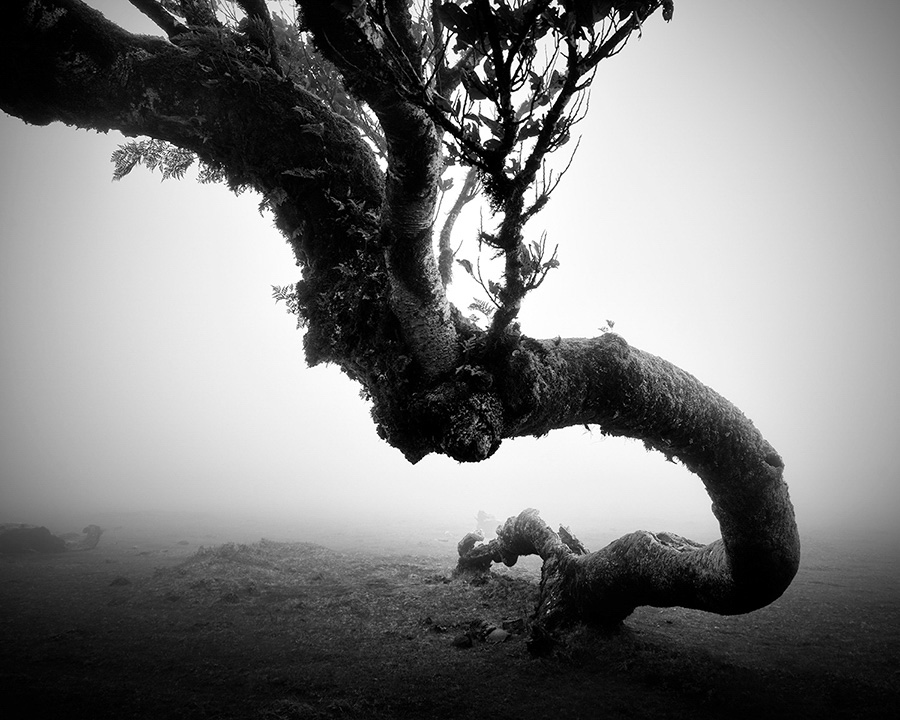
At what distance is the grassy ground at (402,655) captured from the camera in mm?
4414

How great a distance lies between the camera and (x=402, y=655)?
5715 mm

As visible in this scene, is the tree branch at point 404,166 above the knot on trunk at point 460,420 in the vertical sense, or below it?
above

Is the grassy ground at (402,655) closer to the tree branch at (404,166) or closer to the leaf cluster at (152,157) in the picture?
the tree branch at (404,166)

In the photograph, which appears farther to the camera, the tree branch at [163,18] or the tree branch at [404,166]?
the tree branch at [163,18]

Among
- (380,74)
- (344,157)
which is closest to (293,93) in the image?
(344,157)

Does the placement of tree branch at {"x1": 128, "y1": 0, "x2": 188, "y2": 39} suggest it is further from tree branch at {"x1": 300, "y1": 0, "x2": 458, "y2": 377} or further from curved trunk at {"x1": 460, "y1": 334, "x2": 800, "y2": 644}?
curved trunk at {"x1": 460, "y1": 334, "x2": 800, "y2": 644}

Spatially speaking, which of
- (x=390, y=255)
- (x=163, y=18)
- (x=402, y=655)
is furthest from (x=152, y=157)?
(x=402, y=655)

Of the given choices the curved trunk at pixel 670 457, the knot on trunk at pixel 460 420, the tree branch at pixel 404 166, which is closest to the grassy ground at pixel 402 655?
the curved trunk at pixel 670 457

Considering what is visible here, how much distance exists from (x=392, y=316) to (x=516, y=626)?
19.4 ft

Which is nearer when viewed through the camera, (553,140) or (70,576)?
(553,140)

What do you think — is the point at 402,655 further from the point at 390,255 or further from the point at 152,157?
the point at 152,157

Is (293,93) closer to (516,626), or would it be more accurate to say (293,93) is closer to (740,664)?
(516,626)

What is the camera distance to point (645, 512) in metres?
54.3

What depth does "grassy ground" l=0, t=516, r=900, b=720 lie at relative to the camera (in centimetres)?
441
